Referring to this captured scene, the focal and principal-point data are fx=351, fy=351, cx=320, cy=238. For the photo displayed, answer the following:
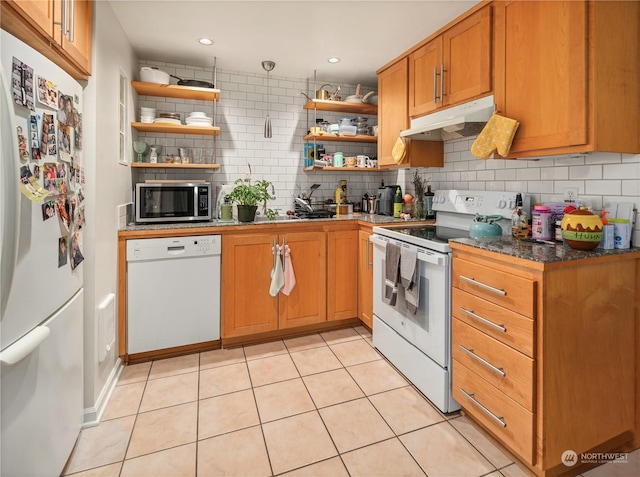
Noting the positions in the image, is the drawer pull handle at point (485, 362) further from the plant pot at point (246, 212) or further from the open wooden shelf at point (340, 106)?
the open wooden shelf at point (340, 106)

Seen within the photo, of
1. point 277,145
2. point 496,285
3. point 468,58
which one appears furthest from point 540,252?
point 277,145

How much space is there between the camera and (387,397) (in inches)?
83.4

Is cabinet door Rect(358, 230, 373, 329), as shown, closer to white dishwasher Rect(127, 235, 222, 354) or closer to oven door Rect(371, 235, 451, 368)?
oven door Rect(371, 235, 451, 368)

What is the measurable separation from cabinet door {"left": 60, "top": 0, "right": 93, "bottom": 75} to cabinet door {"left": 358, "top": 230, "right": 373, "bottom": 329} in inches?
83.8

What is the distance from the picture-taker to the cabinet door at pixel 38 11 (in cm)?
116

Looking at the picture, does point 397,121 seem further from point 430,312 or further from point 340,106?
point 430,312

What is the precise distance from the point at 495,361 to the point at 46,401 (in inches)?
73.0

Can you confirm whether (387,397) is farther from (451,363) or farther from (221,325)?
(221,325)

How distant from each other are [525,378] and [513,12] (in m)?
1.89

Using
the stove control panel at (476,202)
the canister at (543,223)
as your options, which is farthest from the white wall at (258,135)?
the canister at (543,223)

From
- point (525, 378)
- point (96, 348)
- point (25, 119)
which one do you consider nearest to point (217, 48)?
point (25, 119)

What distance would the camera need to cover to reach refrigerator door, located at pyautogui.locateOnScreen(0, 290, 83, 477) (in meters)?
1.08

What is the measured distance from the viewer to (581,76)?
5.22 ft

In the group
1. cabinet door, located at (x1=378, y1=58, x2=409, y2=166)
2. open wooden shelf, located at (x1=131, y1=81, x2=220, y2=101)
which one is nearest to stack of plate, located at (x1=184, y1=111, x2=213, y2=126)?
open wooden shelf, located at (x1=131, y1=81, x2=220, y2=101)
